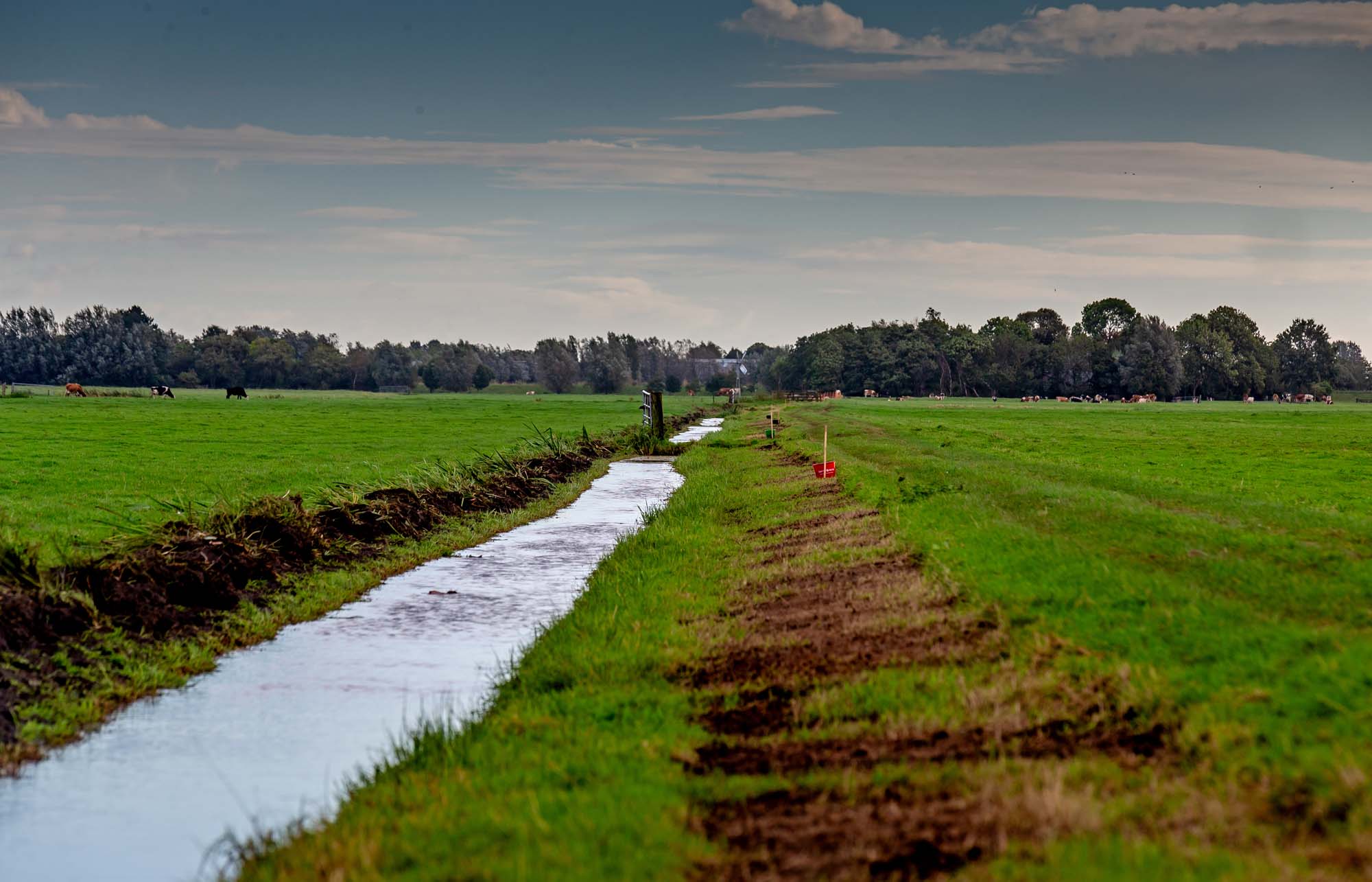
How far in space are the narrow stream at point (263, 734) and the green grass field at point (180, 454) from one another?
4619 millimetres

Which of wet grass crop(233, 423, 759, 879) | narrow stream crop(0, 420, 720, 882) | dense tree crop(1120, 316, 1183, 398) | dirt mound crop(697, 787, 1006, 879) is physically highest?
dense tree crop(1120, 316, 1183, 398)

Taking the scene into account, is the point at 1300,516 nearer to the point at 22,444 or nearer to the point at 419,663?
the point at 419,663

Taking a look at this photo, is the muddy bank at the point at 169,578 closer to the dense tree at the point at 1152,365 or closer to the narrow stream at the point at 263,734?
the narrow stream at the point at 263,734

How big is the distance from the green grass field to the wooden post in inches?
255

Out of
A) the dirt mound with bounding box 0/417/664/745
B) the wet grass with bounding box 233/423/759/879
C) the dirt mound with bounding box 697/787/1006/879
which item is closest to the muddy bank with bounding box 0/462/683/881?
the wet grass with bounding box 233/423/759/879

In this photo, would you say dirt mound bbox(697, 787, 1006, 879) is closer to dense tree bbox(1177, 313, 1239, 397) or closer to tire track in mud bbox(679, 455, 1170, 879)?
tire track in mud bbox(679, 455, 1170, 879)

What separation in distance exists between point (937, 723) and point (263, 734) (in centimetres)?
577

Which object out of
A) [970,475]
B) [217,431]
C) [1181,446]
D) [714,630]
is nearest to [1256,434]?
[1181,446]

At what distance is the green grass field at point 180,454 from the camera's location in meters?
21.6

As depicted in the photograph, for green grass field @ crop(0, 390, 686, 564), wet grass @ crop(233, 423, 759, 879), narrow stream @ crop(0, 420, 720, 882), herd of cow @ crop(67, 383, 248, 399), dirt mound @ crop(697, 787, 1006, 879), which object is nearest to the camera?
dirt mound @ crop(697, 787, 1006, 879)

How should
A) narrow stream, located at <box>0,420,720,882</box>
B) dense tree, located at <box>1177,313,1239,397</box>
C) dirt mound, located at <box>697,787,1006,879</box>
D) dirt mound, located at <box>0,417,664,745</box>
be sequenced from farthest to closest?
dense tree, located at <box>1177,313,1239,397</box>, dirt mound, located at <box>0,417,664,745</box>, narrow stream, located at <box>0,420,720,882</box>, dirt mound, located at <box>697,787,1006,879</box>

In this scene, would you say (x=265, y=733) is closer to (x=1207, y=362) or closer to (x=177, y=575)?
(x=177, y=575)

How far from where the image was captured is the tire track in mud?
21.2ft

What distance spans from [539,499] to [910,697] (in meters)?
20.7
